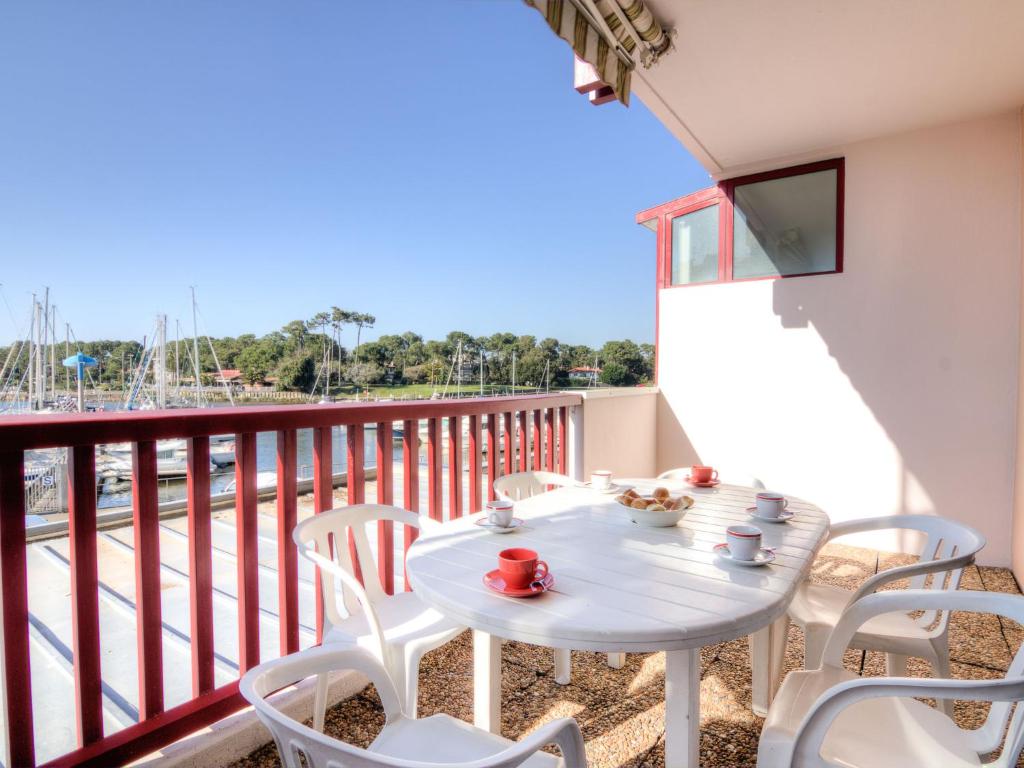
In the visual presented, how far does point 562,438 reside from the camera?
12.1 ft

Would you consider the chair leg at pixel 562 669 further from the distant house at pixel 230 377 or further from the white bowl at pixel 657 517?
the distant house at pixel 230 377

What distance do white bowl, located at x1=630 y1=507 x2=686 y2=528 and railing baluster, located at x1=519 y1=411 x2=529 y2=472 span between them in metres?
1.59

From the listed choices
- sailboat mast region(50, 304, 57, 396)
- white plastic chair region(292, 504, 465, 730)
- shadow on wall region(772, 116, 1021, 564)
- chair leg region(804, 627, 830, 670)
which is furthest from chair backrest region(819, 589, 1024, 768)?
sailboat mast region(50, 304, 57, 396)

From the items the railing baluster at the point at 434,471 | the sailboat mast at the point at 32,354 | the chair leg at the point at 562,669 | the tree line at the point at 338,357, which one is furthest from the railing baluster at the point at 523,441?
the sailboat mast at the point at 32,354

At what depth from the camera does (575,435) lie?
3.73 m

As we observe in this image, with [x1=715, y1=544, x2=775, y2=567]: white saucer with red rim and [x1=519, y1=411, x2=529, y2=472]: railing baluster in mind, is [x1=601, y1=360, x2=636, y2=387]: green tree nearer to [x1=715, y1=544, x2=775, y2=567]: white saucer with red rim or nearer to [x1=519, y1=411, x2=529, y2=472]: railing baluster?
[x1=519, y1=411, x2=529, y2=472]: railing baluster

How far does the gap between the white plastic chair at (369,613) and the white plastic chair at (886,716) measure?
85cm

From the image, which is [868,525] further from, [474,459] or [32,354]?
[32,354]

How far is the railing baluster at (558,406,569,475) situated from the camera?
3.64 m

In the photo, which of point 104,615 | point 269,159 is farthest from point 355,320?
point 269,159

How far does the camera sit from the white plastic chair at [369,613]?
150 cm

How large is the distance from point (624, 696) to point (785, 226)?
381 centimetres

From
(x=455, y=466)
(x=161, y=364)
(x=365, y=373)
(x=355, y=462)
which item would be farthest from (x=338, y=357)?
(x=355, y=462)

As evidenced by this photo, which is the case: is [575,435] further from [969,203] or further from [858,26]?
[969,203]
